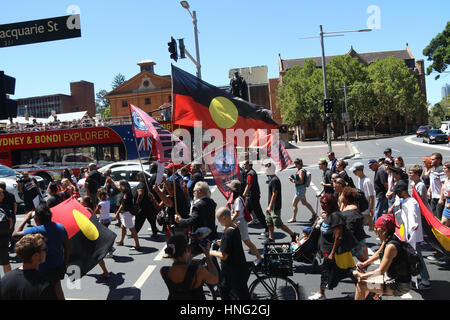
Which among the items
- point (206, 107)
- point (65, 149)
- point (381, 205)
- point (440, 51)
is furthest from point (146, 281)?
point (440, 51)

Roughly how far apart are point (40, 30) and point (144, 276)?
4.27 metres

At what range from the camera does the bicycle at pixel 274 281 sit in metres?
5.02

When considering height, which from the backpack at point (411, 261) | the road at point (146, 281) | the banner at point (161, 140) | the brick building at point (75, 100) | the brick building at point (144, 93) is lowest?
the road at point (146, 281)

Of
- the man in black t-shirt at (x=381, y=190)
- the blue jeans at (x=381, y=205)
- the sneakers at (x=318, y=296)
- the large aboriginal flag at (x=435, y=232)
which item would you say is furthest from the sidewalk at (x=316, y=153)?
the sneakers at (x=318, y=296)

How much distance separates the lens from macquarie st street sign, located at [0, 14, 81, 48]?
5.30 meters

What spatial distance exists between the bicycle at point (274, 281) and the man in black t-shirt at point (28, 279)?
7.33 ft

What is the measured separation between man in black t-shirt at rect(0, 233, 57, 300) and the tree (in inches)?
2382

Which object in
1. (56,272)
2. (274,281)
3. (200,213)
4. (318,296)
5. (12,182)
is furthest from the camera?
(12,182)

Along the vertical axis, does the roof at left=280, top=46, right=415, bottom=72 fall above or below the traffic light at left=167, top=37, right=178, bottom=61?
above

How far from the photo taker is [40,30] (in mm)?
5387

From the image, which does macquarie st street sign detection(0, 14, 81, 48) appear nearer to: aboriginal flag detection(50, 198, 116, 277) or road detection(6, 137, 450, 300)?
aboriginal flag detection(50, 198, 116, 277)

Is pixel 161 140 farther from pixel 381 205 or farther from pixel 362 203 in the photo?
pixel 381 205

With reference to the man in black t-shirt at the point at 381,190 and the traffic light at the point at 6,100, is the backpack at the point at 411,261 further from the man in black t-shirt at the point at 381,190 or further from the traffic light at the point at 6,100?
the traffic light at the point at 6,100

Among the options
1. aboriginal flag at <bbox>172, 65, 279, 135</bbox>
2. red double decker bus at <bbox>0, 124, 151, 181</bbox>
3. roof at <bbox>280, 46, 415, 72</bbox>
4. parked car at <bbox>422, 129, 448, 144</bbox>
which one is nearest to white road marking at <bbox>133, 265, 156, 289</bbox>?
aboriginal flag at <bbox>172, 65, 279, 135</bbox>
